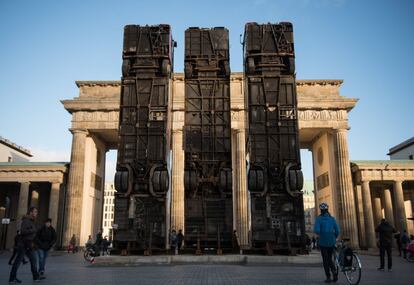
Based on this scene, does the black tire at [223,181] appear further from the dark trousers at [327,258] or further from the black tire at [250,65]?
the dark trousers at [327,258]

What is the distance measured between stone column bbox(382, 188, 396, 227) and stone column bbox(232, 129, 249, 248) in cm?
1929

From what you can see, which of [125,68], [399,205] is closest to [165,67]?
[125,68]

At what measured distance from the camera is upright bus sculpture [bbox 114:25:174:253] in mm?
19047

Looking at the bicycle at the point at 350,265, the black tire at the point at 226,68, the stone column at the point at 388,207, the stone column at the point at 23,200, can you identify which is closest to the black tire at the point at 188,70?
the black tire at the point at 226,68

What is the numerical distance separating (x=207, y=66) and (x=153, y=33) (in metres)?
3.48

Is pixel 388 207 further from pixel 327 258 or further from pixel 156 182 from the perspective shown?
pixel 327 258

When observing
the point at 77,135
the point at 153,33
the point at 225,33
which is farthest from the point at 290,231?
the point at 77,135

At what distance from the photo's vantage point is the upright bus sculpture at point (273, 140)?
61.3 ft

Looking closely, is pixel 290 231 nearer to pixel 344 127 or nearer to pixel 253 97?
pixel 253 97

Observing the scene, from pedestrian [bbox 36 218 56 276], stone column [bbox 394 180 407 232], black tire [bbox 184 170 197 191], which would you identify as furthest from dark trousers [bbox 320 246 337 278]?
stone column [bbox 394 180 407 232]

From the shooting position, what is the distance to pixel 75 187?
43188 millimetres

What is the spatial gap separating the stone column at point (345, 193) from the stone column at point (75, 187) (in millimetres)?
27946

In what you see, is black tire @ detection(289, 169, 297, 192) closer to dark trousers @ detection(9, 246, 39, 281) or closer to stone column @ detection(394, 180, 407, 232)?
dark trousers @ detection(9, 246, 39, 281)

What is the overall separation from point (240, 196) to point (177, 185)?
676 cm
